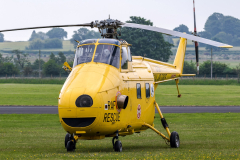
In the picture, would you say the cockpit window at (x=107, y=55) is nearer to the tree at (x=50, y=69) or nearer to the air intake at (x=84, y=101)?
the air intake at (x=84, y=101)

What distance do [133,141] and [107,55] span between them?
19.0 feet

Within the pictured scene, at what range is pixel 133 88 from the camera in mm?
16750

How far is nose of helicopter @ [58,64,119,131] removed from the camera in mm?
13898

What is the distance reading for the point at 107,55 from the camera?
16047 mm

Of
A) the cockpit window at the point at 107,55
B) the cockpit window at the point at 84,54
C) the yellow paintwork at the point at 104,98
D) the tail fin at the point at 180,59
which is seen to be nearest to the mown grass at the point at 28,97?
the tail fin at the point at 180,59

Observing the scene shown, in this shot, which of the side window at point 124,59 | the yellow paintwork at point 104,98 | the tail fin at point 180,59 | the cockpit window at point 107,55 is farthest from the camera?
the tail fin at point 180,59

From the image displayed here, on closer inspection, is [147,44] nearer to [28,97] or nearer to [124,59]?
[28,97]

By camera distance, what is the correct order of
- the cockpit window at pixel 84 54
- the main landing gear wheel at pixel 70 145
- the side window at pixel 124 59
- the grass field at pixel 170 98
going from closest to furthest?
the main landing gear wheel at pixel 70 145 < the cockpit window at pixel 84 54 < the side window at pixel 124 59 < the grass field at pixel 170 98

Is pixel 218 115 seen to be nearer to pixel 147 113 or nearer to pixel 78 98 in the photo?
pixel 147 113

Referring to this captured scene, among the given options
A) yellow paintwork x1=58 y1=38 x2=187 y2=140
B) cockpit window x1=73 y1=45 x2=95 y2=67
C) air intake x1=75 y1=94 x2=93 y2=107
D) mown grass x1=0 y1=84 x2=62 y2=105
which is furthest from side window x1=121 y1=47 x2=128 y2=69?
mown grass x1=0 y1=84 x2=62 y2=105

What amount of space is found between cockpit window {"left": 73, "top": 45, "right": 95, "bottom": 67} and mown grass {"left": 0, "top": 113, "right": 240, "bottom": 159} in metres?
3.40

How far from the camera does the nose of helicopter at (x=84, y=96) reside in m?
13.9

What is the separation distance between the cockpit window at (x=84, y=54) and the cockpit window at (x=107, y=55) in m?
0.23

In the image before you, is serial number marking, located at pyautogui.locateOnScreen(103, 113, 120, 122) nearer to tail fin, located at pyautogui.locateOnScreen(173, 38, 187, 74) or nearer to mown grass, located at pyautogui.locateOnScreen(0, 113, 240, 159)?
mown grass, located at pyautogui.locateOnScreen(0, 113, 240, 159)
